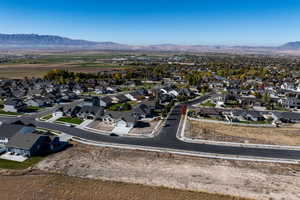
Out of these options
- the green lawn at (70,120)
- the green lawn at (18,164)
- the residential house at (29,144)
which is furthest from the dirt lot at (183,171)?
the green lawn at (70,120)

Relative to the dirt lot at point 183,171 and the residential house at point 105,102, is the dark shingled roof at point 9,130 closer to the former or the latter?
the dirt lot at point 183,171

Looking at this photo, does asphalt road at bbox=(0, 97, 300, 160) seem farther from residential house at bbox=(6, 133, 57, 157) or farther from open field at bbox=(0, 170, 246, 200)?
open field at bbox=(0, 170, 246, 200)

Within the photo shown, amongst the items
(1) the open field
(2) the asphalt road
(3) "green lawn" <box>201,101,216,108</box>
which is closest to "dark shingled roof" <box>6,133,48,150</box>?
(1) the open field

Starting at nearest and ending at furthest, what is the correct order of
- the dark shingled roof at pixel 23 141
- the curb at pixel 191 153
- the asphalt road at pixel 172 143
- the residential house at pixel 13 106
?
1. the curb at pixel 191 153
2. the dark shingled roof at pixel 23 141
3. the asphalt road at pixel 172 143
4. the residential house at pixel 13 106

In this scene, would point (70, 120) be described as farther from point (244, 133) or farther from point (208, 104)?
point (208, 104)

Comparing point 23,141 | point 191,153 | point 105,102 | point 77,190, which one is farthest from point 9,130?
point 191,153

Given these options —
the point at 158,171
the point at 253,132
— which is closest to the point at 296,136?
the point at 253,132
